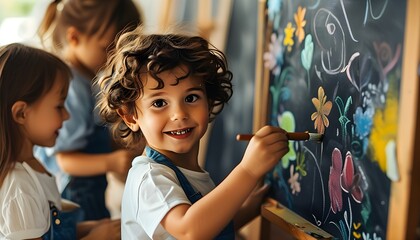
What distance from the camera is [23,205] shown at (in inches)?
43.7

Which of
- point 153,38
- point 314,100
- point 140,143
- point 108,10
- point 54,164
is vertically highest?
point 108,10

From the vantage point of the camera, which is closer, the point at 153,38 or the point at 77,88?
the point at 153,38

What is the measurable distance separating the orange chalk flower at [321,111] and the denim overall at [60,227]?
570mm

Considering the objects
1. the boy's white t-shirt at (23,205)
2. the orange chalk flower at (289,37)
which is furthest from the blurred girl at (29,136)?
the orange chalk flower at (289,37)

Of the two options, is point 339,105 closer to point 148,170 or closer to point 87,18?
point 148,170

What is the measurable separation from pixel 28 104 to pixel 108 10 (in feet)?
1.97

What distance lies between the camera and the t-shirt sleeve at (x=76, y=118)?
1.68 metres

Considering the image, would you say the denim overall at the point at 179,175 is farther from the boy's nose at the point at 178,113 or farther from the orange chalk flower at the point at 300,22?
the orange chalk flower at the point at 300,22

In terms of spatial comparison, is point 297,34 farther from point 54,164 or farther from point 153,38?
point 54,164

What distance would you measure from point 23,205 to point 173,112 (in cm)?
36

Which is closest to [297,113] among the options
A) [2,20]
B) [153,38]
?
[153,38]

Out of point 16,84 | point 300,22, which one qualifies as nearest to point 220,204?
point 300,22

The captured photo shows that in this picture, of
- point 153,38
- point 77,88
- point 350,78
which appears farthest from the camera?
point 77,88

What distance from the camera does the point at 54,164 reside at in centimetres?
178
